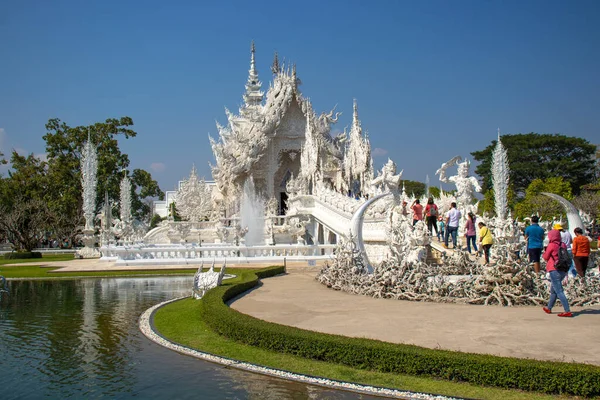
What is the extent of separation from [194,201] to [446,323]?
34.5 m

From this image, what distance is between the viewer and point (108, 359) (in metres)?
7.30

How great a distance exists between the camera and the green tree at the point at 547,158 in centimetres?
5241

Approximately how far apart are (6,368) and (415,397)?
4984 mm

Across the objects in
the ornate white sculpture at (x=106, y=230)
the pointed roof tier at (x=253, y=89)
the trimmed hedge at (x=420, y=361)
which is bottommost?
the trimmed hedge at (x=420, y=361)

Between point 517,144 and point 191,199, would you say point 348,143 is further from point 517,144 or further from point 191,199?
point 517,144

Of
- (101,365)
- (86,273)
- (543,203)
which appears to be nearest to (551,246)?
(101,365)

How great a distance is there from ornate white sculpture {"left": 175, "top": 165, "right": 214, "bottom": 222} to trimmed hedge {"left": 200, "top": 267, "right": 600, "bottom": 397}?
33.3m

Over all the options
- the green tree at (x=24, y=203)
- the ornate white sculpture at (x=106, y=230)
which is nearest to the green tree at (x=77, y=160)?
the green tree at (x=24, y=203)

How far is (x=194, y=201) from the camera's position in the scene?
4144 centimetres

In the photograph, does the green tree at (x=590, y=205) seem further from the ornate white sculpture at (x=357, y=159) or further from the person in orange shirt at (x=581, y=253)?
the person in orange shirt at (x=581, y=253)

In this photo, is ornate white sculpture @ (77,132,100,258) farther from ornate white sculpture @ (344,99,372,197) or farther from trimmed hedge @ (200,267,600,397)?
trimmed hedge @ (200,267,600,397)

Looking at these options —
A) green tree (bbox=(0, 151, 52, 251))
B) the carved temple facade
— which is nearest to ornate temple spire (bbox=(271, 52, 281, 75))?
the carved temple facade

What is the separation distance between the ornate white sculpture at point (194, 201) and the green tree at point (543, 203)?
22280 mm

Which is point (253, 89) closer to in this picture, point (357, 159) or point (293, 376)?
point (357, 159)
